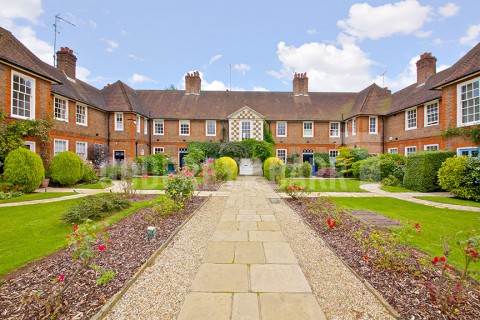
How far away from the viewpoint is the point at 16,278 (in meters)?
3.35

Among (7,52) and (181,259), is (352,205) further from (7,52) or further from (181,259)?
(7,52)

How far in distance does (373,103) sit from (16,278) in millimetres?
25373

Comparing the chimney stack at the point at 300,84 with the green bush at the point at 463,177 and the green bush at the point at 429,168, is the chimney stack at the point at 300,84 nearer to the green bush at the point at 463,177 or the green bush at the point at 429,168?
the green bush at the point at 429,168

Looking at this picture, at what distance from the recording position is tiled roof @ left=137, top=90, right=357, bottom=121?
24.1m

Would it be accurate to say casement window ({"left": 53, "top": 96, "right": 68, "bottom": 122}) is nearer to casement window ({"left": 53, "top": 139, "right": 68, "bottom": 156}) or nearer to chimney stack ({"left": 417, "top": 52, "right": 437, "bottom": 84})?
casement window ({"left": 53, "top": 139, "right": 68, "bottom": 156})

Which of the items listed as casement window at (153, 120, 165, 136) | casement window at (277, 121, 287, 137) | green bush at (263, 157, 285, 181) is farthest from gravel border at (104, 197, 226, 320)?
casement window at (153, 120, 165, 136)

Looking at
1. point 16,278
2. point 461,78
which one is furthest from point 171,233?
point 461,78

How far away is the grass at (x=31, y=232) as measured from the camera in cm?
404

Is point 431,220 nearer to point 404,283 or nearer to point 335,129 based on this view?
point 404,283

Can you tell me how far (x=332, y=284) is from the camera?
125 inches

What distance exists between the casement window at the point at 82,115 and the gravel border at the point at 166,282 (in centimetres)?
1697

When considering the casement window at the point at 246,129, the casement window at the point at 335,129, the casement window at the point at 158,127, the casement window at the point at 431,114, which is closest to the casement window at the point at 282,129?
the casement window at the point at 246,129

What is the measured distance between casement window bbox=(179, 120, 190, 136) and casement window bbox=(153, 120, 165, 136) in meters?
1.82

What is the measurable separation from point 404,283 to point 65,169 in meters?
15.2
